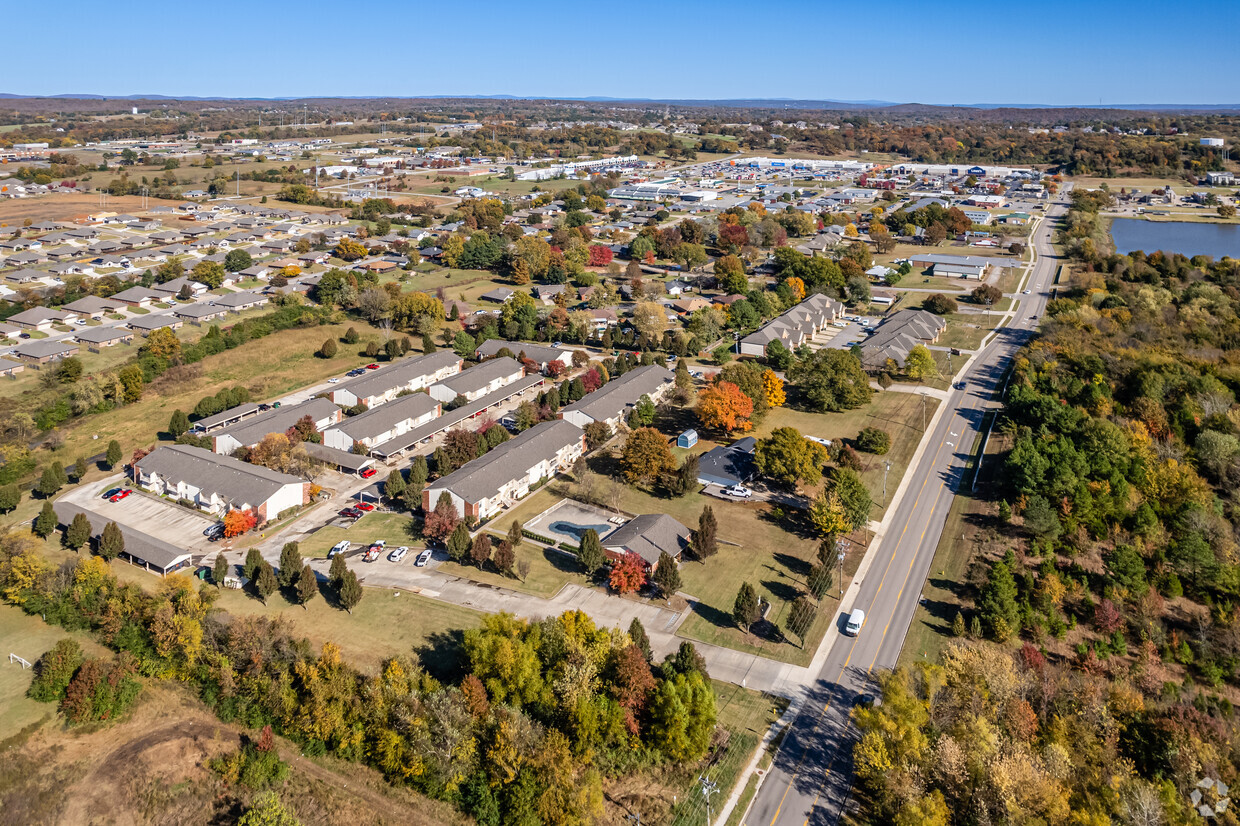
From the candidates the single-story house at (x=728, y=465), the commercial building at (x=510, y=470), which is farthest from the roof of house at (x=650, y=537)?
the commercial building at (x=510, y=470)

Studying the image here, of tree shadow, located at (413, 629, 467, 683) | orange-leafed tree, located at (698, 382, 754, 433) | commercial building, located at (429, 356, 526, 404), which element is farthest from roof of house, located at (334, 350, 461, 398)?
tree shadow, located at (413, 629, 467, 683)

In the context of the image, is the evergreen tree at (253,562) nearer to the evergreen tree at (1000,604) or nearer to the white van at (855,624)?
the white van at (855,624)

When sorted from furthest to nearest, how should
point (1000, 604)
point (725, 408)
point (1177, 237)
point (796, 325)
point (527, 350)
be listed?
point (1177, 237) < point (796, 325) < point (527, 350) < point (725, 408) < point (1000, 604)

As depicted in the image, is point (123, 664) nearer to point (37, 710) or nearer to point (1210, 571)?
point (37, 710)

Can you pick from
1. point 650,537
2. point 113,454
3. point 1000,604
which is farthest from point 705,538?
point 113,454

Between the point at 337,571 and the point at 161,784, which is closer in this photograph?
the point at 161,784

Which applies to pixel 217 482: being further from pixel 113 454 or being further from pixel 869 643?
pixel 869 643

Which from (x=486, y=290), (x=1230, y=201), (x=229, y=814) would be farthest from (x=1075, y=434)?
(x=1230, y=201)

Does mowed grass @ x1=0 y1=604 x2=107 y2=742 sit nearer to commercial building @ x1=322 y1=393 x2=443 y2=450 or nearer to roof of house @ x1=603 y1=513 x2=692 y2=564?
commercial building @ x1=322 y1=393 x2=443 y2=450
